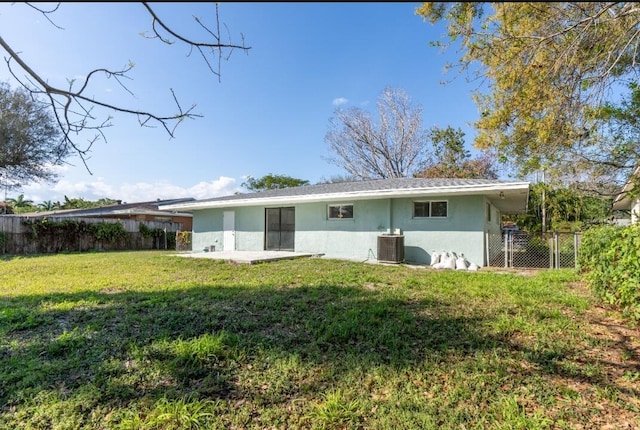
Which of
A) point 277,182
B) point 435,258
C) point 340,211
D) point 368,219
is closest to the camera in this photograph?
point 435,258

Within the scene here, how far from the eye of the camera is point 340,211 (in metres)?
11.6

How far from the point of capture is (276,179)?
34719 millimetres

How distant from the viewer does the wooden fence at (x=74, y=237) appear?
45.8 ft

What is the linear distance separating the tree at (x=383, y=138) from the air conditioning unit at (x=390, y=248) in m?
14.2

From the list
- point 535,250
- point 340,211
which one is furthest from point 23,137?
point 535,250

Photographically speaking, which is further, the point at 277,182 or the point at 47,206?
the point at 47,206

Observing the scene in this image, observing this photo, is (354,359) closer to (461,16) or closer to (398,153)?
(461,16)

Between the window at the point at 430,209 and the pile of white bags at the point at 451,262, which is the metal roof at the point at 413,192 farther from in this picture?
the pile of white bags at the point at 451,262

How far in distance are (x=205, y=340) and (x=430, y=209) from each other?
26.5ft

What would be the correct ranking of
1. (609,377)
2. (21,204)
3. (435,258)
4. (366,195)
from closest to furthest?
(609,377) → (435,258) → (366,195) → (21,204)

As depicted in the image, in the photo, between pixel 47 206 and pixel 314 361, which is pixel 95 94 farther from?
pixel 47 206

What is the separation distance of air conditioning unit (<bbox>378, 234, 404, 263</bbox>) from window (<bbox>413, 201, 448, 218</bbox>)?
1.00 m

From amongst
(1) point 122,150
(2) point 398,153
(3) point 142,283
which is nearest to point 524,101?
(1) point 122,150

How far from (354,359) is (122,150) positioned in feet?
9.36
